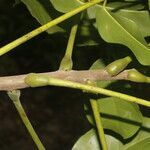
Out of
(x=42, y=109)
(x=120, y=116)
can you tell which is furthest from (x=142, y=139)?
(x=42, y=109)

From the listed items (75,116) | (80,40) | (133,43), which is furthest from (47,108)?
(133,43)

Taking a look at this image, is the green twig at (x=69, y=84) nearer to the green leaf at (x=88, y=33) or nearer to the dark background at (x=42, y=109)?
the green leaf at (x=88, y=33)

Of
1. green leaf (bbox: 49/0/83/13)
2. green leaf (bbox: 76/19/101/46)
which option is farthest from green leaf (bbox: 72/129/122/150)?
green leaf (bbox: 49/0/83/13)

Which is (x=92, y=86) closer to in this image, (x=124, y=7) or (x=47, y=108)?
(x=124, y=7)

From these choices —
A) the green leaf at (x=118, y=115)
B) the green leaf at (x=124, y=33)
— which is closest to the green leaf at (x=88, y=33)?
the green leaf at (x=118, y=115)

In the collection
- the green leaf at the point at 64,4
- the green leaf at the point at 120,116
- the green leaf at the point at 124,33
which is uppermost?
the green leaf at the point at 64,4

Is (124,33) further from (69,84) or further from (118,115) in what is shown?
(118,115)

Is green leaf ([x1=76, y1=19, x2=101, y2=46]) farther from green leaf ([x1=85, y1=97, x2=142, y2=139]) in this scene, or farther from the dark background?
the dark background
